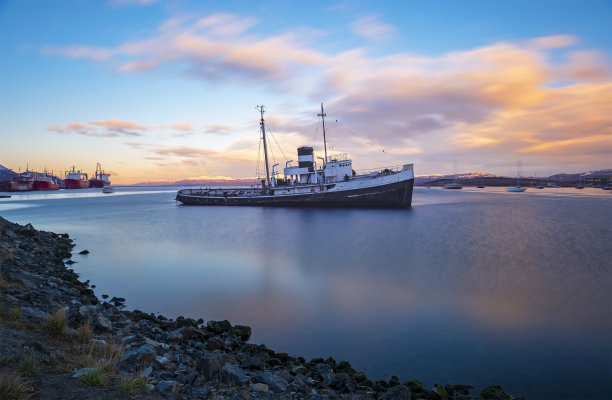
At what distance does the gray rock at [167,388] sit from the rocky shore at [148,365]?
0.01 metres

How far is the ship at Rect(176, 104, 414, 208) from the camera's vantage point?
1640 inches

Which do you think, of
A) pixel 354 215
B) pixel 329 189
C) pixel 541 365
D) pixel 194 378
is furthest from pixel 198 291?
pixel 329 189

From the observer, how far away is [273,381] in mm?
4949

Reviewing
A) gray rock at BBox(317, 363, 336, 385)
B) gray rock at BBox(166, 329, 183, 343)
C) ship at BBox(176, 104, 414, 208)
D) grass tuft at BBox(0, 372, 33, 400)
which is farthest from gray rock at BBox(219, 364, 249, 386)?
ship at BBox(176, 104, 414, 208)

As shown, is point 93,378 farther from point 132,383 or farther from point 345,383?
point 345,383

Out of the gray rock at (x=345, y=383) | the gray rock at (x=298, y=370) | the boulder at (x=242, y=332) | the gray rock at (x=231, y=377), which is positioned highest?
the gray rock at (x=231, y=377)

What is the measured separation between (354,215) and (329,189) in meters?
7.15

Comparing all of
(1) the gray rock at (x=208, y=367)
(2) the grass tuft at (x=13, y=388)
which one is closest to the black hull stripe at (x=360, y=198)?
(1) the gray rock at (x=208, y=367)

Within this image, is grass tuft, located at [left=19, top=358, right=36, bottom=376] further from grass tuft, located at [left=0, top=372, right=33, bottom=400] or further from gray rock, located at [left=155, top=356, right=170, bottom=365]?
gray rock, located at [left=155, top=356, right=170, bottom=365]

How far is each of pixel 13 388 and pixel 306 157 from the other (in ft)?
148

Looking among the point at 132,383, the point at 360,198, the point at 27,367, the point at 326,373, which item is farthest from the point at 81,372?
the point at 360,198

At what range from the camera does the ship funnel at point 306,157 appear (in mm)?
47688

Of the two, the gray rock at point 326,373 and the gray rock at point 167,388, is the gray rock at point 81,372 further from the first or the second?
the gray rock at point 326,373

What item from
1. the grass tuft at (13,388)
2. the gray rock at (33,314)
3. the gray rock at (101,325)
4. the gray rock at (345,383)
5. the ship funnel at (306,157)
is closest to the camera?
the grass tuft at (13,388)
